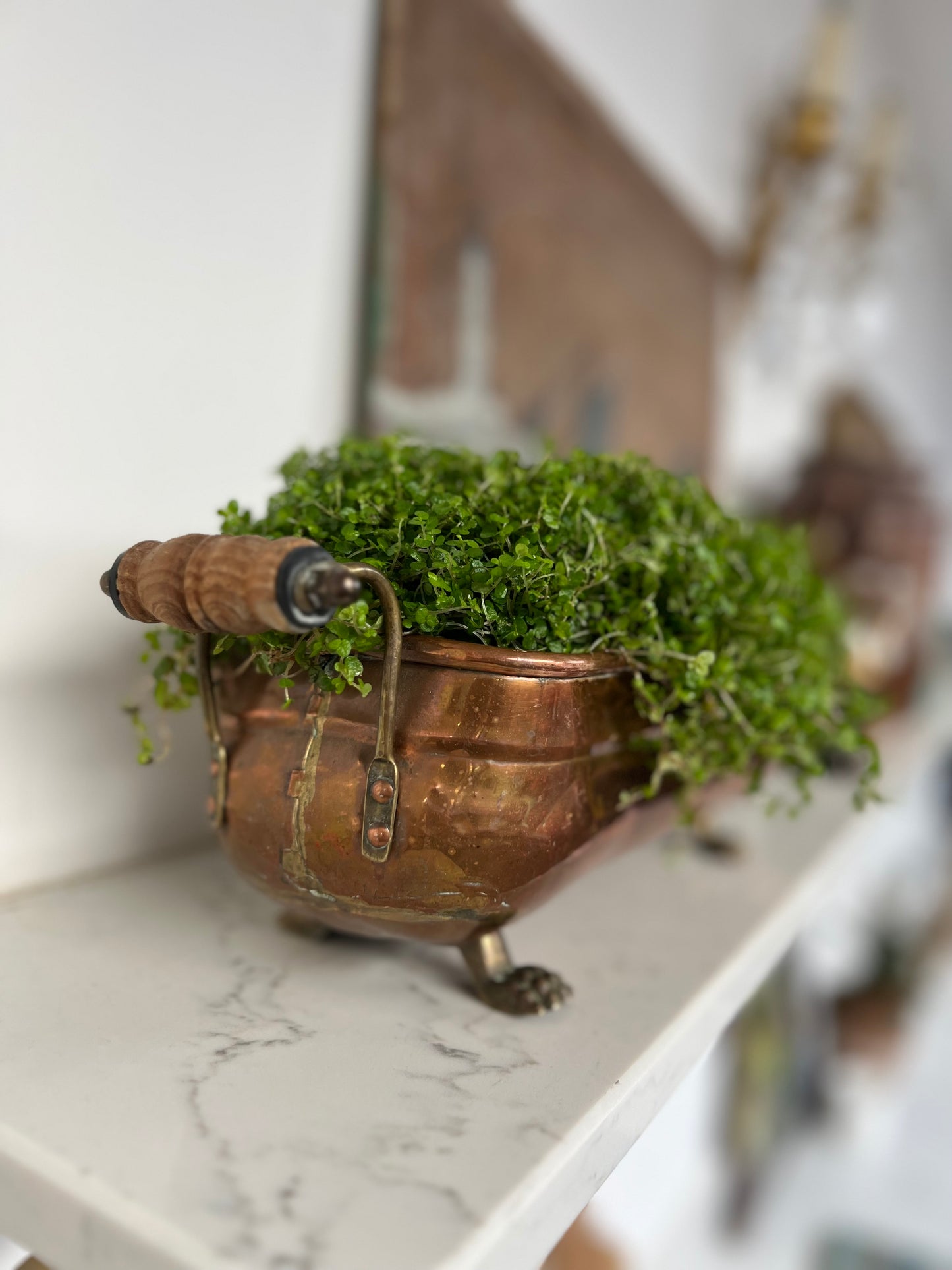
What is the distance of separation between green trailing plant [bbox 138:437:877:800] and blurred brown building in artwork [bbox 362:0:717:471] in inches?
11.6

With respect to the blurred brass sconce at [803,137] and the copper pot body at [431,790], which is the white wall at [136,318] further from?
the blurred brass sconce at [803,137]

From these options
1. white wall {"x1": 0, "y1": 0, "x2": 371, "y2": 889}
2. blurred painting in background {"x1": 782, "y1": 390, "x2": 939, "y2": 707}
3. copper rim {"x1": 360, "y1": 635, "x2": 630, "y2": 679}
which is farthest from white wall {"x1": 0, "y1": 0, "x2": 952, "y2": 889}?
blurred painting in background {"x1": 782, "y1": 390, "x2": 939, "y2": 707}

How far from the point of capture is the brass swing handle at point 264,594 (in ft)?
1.13

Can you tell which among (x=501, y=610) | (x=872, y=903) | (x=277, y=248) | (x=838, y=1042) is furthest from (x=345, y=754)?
(x=872, y=903)

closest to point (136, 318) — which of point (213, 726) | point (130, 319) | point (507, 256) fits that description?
point (130, 319)

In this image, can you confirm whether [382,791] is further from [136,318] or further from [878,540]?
[878,540]

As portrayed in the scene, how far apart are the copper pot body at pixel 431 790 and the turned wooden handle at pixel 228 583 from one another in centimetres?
8

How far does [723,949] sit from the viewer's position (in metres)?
0.59

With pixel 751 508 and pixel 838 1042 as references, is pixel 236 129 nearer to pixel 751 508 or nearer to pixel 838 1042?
pixel 751 508

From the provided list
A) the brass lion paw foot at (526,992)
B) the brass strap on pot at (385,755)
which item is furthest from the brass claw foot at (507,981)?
the brass strap on pot at (385,755)

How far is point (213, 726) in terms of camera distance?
490mm

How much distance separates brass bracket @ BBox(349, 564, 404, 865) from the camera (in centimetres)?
41

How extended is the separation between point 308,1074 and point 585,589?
0.27 meters

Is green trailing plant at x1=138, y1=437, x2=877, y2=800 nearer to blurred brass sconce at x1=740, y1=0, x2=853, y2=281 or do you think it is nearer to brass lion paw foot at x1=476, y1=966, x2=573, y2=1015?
brass lion paw foot at x1=476, y1=966, x2=573, y2=1015
